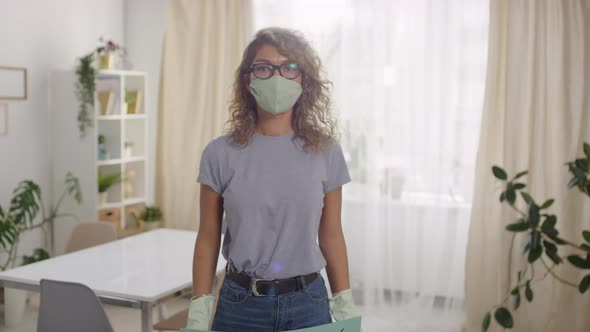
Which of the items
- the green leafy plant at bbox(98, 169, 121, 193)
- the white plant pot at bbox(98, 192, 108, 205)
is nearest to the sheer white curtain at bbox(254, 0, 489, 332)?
the green leafy plant at bbox(98, 169, 121, 193)

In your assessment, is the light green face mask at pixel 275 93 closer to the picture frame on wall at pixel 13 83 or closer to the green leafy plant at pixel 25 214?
the green leafy plant at pixel 25 214

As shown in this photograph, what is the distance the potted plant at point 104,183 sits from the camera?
4.62 meters

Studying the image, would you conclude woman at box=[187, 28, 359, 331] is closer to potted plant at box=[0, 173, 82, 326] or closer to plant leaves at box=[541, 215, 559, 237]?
plant leaves at box=[541, 215, 559, 237]

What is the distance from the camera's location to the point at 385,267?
4.42 m

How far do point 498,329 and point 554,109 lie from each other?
1342 mm

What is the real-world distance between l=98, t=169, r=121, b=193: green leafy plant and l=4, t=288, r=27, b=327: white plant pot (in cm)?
91

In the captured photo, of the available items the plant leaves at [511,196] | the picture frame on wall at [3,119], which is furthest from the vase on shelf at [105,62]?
the plant leaves at [511,196]

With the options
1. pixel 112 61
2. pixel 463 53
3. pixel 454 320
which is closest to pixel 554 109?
pixel 463 53

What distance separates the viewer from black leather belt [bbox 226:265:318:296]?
1562 mm

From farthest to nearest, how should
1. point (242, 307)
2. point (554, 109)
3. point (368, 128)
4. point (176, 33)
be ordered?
point (176, 33) < point (368, 128) < point (554, 109) < point (242, 307)

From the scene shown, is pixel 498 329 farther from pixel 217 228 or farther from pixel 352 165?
pixel 217 228

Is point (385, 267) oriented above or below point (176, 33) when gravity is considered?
below

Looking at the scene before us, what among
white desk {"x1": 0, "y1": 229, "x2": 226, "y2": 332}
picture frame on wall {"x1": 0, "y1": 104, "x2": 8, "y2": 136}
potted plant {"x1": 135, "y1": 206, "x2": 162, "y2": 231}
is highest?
picture frame on wall {"x1": 0, "y1": 104, "x2": 8, "y2": 136}

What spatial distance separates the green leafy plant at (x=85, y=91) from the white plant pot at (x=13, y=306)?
1.15 meters
